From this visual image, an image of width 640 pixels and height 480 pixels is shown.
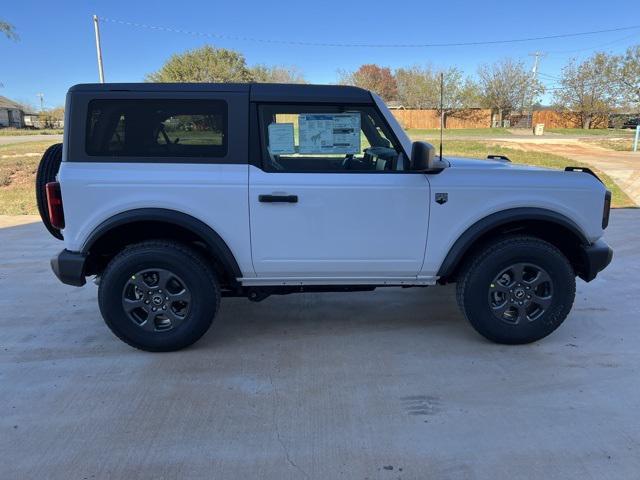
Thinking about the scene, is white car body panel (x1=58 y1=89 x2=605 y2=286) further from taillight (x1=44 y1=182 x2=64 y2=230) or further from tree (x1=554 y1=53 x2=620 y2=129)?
tree (x1=554 y1=53 x2=620 y2=129)

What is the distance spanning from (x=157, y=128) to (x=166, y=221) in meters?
0.63

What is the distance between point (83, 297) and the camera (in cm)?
488

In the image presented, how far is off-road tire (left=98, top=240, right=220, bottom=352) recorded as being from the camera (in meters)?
3.52

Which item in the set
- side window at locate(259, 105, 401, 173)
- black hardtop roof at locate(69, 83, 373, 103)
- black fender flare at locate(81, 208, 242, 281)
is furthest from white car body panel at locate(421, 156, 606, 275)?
black fender flare at locate(81, 208, 242, 281)

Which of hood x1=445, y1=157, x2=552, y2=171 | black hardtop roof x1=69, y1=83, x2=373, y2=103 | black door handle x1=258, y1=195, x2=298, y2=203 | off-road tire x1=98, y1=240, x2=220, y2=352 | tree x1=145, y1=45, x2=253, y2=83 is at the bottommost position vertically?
off-road tire x1=98, y1=240, x2=220, y2=352

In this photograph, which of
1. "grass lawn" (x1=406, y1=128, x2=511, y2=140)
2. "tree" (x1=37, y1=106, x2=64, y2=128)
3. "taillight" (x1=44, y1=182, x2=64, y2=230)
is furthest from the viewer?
"tree" (x1=37, y1=106, x2=64, y2=128)

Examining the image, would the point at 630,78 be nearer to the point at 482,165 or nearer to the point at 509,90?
the point at 509,90

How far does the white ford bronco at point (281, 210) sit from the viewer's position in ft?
11.4

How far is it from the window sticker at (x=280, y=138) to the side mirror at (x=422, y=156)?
827mm

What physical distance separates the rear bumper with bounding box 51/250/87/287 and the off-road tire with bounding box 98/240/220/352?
0.15 m

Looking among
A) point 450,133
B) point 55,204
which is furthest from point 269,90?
point 450,133

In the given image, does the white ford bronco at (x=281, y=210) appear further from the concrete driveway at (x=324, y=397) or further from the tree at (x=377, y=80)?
the tree at (x=377, y=80)

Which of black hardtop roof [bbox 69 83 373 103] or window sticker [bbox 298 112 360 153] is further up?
black hardtop roof [bbox 69 83 373 103]

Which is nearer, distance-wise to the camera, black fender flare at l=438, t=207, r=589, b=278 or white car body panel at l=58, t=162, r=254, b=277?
white car body panel at l=58, t=162, r=254, b=277
